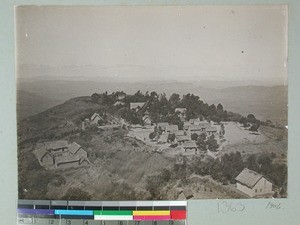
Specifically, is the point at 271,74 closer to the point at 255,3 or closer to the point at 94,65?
the point at 255,3

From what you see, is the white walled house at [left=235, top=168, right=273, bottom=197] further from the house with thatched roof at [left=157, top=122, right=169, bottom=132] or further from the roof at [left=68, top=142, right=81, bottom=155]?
the roof at [left=68, top=142, right=81, bottom=155]

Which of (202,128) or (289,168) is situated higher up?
(202,128)

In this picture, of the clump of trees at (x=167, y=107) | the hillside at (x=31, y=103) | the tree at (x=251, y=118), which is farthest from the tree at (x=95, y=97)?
the tree at (x=251, y=118)

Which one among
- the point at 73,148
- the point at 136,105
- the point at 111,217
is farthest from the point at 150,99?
the point at 111,217

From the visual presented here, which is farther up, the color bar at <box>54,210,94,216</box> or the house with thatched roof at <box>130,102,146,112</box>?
the house with thatched roof at <box>130,102,146,112</box>

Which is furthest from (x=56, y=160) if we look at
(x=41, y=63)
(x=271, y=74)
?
(x=271, y=74)

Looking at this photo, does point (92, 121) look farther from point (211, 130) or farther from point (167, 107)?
point (211, 130)

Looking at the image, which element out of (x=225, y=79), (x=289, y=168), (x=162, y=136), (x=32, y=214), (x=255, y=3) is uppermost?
(x=255, y=3)

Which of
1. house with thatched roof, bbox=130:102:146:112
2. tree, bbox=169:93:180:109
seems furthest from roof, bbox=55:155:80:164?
tree, bbox=169:93:180:109
